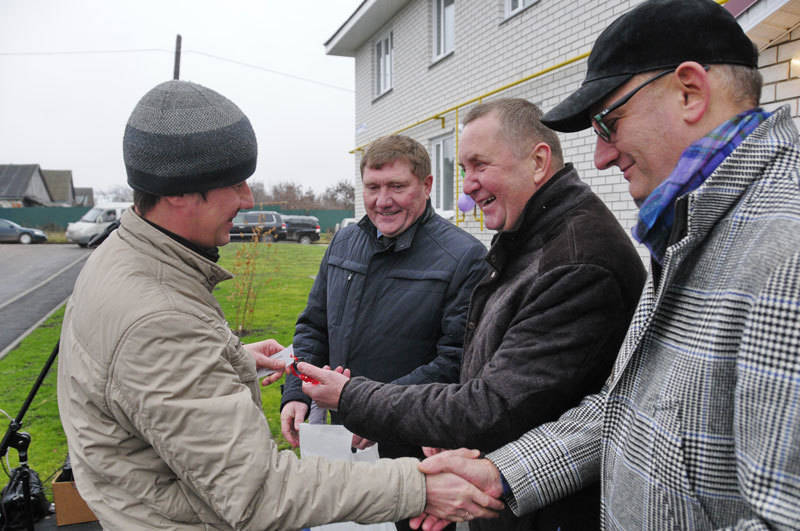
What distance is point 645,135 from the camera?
1330mm

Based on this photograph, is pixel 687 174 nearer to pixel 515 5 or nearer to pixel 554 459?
pixel 554 459

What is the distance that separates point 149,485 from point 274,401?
4424mm

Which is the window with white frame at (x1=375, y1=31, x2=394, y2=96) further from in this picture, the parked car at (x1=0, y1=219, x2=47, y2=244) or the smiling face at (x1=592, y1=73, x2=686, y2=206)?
the parked car at (x1=0, y1=219, x2=47, y2=244)

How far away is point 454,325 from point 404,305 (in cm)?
27

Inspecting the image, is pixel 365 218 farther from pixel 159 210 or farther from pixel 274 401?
pixel 274 401

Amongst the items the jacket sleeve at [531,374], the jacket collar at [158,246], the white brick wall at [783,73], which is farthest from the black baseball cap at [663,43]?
the white brick wall at [783,73]

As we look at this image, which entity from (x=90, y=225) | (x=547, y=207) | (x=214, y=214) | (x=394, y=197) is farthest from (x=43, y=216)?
(x=547, y=207)

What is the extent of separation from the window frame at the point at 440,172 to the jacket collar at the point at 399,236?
7.45m

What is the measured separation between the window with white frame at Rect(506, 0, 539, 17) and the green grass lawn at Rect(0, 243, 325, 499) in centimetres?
599

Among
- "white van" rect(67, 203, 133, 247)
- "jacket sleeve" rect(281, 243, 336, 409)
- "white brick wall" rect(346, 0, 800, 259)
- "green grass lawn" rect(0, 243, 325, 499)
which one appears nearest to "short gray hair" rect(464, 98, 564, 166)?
"jacket sleeve" rect(281, 243, 336, 409)

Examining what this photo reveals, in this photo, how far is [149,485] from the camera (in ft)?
4.50

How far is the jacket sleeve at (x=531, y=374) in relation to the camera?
1.58 m

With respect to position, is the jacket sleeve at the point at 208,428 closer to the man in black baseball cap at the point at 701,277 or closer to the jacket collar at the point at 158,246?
the jacket collar at the point at 158,246

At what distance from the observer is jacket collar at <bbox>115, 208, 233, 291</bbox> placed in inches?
57.9
